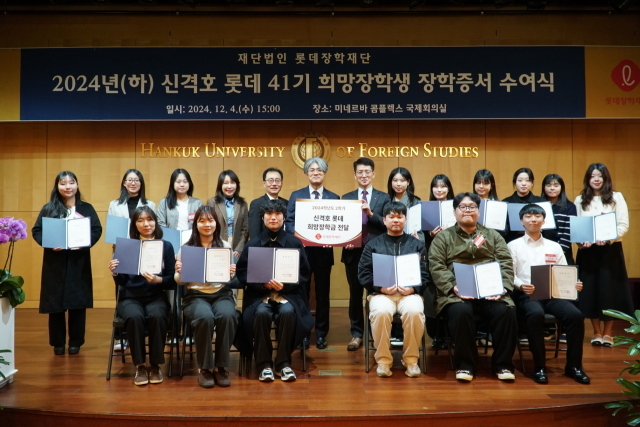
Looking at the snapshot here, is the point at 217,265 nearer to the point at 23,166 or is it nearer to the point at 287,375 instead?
the point at 287,375

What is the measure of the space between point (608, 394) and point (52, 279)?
4.34 meters

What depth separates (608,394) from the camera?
3.77m

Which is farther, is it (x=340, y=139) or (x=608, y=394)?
(x=340, y=139)

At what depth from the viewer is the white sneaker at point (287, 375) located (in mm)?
4086

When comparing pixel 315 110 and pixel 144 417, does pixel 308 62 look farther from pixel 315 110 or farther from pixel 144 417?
pixel 144 417

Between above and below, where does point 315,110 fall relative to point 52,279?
above

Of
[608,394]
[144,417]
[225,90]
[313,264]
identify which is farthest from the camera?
[225,90]

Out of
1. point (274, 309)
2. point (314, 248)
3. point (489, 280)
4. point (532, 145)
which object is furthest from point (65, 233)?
point (532, 145)

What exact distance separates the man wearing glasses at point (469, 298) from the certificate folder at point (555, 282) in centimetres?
20

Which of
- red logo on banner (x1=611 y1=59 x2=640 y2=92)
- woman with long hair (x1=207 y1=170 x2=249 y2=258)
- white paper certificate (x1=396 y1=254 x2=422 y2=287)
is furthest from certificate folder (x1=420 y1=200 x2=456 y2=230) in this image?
red logo on banner (x1=611 y1=59 x2=640 y2=92)

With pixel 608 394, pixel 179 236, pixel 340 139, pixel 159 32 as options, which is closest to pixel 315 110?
pixel 340 139

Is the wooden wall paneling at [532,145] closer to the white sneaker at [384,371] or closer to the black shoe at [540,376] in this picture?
the black shoe at [540,376]

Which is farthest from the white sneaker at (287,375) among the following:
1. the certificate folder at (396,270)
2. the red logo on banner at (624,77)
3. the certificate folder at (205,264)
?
the red logo on banner at (624,77)

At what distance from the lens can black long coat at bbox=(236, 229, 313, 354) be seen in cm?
422
